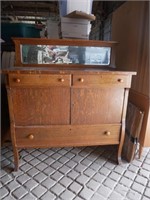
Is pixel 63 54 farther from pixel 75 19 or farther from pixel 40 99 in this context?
pixel 40 99

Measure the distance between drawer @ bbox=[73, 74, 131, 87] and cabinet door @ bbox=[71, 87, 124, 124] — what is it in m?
0.04

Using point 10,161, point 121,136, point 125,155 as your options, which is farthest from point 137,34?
point 10,161

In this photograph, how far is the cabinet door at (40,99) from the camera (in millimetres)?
1241

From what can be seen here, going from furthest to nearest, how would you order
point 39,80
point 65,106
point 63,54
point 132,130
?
1. point 63,54
2. point 132,130
3. point 65,106
4. point 39,80

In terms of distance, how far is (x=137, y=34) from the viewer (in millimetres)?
1635

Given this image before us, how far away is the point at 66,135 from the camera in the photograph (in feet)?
4.65

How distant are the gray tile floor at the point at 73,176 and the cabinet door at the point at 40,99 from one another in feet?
1.48

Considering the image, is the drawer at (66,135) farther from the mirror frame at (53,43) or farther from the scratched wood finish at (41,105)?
the mirror frame at (53,43)

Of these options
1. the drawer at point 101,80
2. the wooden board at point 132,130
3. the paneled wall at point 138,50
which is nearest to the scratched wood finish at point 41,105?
the drawer at point 101,80

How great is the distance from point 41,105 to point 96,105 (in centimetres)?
46

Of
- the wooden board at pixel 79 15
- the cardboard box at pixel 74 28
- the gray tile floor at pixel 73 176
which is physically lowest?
the gray tile floor at pixel 73 176

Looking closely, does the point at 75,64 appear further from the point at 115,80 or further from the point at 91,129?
the point at 91,129

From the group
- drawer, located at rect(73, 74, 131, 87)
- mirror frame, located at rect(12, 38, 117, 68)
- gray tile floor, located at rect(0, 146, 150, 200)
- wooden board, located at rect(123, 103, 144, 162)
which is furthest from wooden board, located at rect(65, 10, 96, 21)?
gray tile floor, located at rect(0, 146, 150, 200)

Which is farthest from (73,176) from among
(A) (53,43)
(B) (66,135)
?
(A) (53,43)
